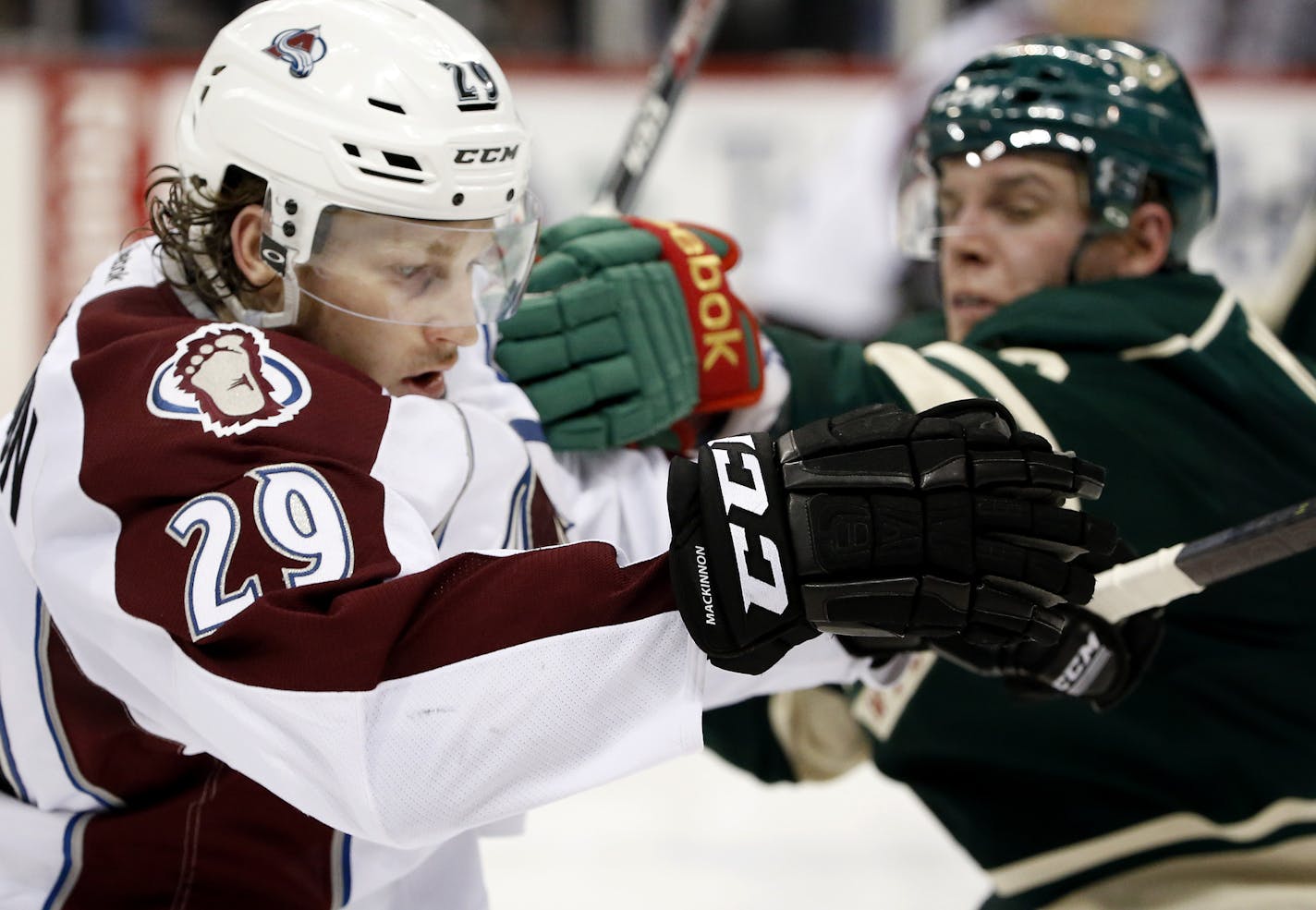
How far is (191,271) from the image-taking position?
1.76 metres

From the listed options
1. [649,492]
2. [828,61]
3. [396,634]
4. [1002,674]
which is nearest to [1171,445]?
[1002,674]

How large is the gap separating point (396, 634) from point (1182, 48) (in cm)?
490

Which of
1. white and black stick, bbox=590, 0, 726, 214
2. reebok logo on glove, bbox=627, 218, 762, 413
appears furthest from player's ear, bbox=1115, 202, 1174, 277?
white and black stick, bbox=590, 0, 726, 214

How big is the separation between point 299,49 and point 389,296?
0.25 m

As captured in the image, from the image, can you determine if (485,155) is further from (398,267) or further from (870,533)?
(870,533)

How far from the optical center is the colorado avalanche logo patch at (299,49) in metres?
1.66

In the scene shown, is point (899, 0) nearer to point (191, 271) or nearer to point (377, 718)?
point (191, 271)

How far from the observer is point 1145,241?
241 cm

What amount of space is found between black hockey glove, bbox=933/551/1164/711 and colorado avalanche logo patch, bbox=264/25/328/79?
908 millimetres

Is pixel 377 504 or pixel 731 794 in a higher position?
pixel 377 504

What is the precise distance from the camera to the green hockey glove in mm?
2016

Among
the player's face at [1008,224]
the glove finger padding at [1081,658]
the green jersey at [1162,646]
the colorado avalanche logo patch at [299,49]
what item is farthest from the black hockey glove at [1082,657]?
the colorado avalanche logo patch at [299,49]

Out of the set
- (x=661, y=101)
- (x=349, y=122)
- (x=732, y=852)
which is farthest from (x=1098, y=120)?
(x=732, y=852)

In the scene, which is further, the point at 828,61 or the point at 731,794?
A: the point at 828,61
